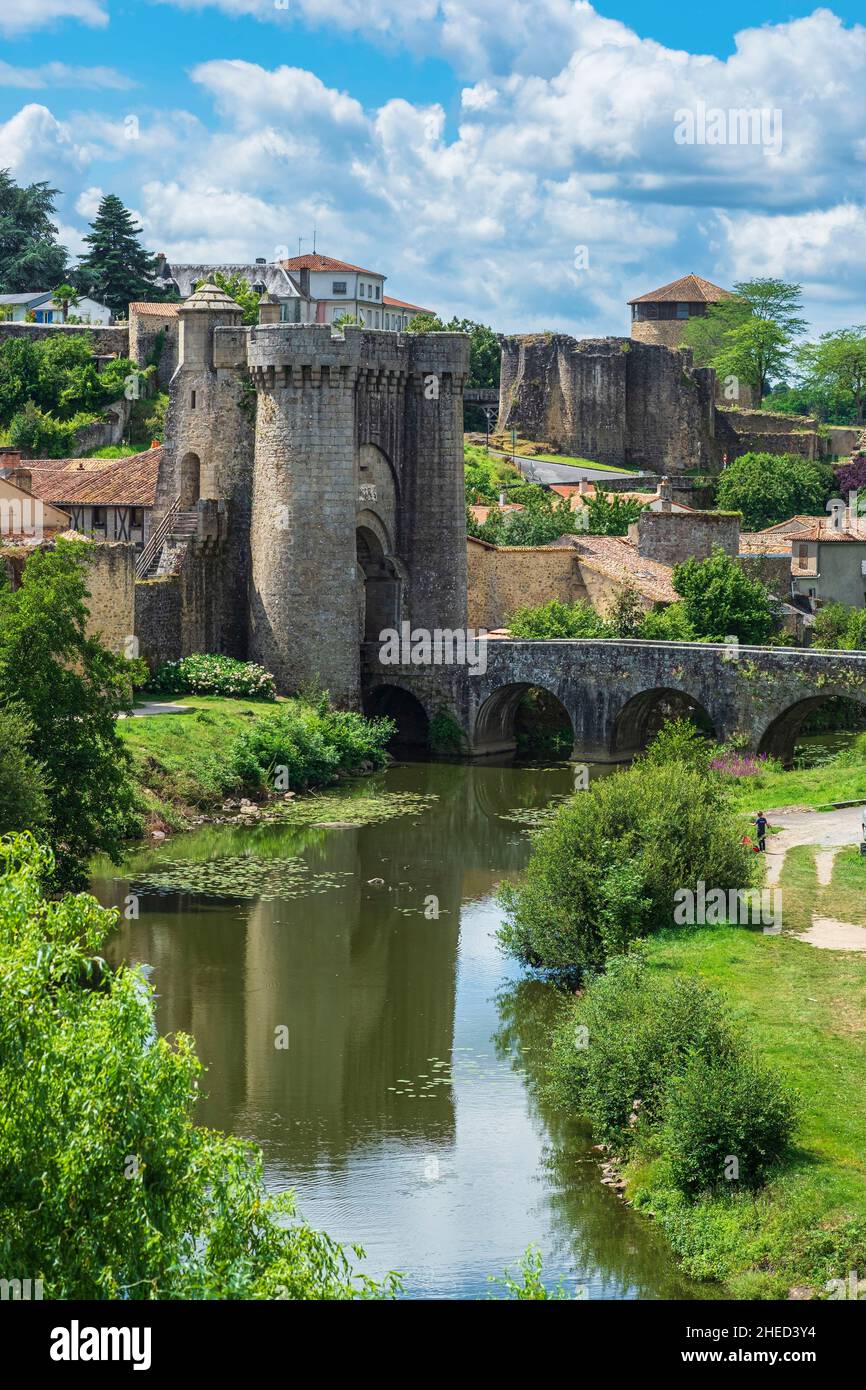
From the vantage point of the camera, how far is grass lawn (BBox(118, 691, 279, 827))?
130ft

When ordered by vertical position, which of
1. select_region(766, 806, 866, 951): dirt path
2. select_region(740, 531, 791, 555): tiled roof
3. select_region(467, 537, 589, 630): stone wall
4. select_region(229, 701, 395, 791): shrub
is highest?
select_region(740, 531, 791, 555): tiled roof

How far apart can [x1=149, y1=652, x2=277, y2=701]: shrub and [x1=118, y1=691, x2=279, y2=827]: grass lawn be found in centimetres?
223

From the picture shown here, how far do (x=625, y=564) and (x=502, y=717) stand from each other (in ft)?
26.8

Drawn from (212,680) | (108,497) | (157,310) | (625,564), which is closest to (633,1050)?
(212,680)

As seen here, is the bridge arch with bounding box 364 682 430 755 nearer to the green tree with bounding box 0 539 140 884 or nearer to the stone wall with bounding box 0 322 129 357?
the green tree with bounding box 0 539 140 884

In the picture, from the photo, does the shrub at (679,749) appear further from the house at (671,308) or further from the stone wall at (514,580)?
the house at (671,308)

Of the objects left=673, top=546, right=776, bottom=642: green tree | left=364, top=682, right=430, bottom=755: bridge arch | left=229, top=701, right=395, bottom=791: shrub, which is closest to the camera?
left=229, top=701, right=395, bottom=791: shrub

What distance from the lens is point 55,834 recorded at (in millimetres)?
29500

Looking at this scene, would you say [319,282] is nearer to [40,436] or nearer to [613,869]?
[40,436]

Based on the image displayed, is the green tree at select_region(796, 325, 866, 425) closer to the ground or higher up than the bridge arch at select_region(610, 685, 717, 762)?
higher up

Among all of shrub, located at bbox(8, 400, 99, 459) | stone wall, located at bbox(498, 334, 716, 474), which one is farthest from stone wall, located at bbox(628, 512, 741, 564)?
stone wall, located at bbox(498, 334, 716, 474)

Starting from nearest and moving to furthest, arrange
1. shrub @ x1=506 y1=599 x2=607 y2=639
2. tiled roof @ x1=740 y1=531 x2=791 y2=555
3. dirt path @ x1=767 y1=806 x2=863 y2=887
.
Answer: dirt path @ x1=767 y1=806 x2=863 y2=887, shrub @ x1=506 y1=599 x2=607 y2=639, tiled roof @ x1=740 y1=531 x2=791 y2=555
